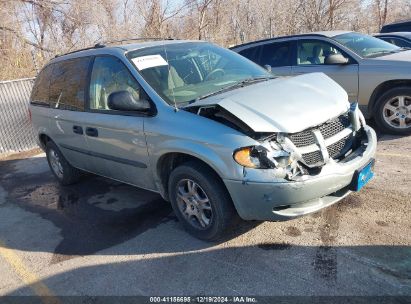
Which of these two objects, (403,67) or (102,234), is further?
(403,67)

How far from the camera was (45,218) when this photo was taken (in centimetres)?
487

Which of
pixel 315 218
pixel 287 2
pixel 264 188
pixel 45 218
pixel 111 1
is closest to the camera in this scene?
pixel 264 188

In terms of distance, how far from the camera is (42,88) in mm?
5707

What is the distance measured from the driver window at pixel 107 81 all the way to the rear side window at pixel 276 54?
385 cm

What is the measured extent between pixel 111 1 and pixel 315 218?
1704cm

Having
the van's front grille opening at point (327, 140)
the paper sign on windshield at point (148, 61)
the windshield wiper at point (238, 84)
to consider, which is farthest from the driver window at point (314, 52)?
the paper sign on windshield at point (148, 61)

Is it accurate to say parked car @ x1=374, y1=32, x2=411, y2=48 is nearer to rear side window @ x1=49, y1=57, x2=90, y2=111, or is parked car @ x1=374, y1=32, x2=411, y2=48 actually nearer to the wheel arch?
rear side window @ x1=49, y1=57, x2=90, y2=111

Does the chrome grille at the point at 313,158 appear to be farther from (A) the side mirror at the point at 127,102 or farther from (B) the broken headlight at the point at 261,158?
(A) the side mirror at the point at 127,102

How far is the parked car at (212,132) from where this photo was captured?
3.13m

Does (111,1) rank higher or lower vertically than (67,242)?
higher

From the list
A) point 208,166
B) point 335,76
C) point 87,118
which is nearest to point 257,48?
point 335,76

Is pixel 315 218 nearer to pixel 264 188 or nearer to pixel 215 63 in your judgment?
pixel 264 188

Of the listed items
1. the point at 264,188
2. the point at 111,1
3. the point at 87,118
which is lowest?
the point at 264,188

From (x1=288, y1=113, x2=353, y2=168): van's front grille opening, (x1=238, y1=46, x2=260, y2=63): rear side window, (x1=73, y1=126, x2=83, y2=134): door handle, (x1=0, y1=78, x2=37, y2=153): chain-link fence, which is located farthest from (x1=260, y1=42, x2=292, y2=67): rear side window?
(x1=0, y1=78, x2=37, y2=153): chain-link fence
